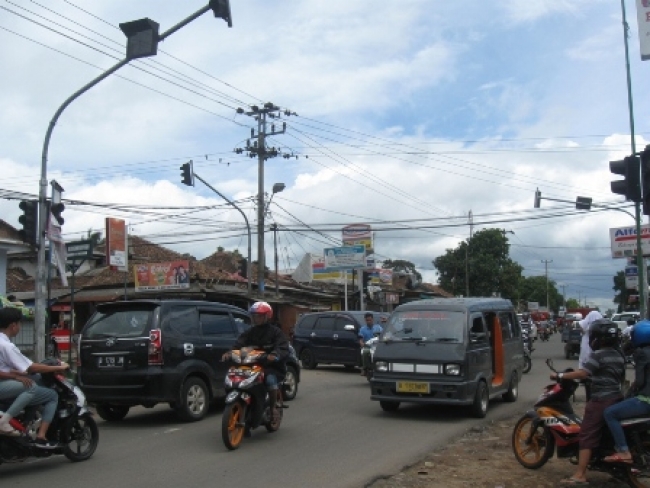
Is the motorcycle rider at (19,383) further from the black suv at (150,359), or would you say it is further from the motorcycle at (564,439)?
the motorcycle at (564,439)

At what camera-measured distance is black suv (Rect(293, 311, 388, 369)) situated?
787 inches

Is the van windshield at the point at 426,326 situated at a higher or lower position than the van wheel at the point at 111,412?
higher

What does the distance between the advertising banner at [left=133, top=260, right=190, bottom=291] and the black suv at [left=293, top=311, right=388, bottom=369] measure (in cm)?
1043

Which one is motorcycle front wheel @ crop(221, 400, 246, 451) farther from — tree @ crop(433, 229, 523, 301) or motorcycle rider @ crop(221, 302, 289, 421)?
tree @ crop(433, 229, 523, 301)

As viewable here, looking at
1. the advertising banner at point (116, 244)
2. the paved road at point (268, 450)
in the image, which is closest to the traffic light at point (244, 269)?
the advertising banner at point (116, 244)

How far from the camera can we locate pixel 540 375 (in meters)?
19.5

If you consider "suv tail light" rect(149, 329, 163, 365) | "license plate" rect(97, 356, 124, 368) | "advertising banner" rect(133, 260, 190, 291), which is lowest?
"license plate" rect(97, 356, 124, 368)

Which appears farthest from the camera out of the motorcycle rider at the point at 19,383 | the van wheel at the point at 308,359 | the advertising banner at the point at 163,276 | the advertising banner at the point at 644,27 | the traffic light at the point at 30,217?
the advertising banner at the point at 163,276

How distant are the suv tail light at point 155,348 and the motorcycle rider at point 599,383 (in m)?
5.67

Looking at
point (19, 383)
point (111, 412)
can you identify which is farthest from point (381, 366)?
point (19, 383)

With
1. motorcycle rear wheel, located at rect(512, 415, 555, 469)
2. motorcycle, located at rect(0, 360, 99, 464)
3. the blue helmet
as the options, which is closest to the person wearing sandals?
the blue helmet

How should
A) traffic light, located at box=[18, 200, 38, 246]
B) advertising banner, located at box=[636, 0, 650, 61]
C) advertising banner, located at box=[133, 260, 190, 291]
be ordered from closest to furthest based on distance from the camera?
1. advertising banner, located at box=[636, 0, 650, 61]
2. traffic light, located at box=[18, 200, 38, 246]
3. advertising banner, located at box=[133, 260, 190, 291]

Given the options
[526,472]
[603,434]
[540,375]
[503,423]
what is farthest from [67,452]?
[540,375]

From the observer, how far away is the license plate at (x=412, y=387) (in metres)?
10.8
